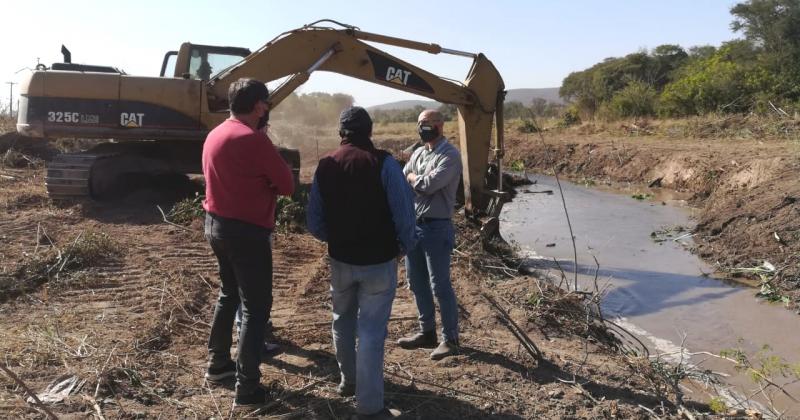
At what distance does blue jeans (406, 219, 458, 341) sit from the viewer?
15.6 feet

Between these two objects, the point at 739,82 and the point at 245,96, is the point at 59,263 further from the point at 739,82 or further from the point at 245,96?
the point at 739,82

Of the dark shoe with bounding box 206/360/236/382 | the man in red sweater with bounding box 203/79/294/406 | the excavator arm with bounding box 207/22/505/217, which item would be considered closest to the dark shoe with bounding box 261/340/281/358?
the dark shoe with bounding box 206/360/236/382

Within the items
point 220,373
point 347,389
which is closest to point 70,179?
point 220,373

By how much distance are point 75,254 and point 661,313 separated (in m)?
6.54

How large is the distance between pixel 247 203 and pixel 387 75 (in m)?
5.55

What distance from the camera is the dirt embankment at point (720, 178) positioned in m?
9.18

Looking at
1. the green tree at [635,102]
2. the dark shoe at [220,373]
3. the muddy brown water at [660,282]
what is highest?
the green tree at [635,102]

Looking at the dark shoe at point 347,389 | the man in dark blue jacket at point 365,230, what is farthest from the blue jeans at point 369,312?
the dark shoe at point 347,389

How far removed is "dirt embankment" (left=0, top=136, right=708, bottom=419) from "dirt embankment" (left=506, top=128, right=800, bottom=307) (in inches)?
67.6

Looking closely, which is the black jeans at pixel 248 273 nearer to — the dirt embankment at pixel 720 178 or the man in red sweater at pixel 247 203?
the man in red sweater at pixel 247 203

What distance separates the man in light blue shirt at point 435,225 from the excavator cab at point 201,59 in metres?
6.47

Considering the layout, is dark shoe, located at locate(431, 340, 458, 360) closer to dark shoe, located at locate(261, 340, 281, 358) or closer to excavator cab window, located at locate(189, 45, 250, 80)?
dark shoe, located at locate(261, 340, 281, 358)

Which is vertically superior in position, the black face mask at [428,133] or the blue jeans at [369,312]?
the black face mask at [428,133]

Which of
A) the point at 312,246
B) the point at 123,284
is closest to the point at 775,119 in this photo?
the point at 312,246
